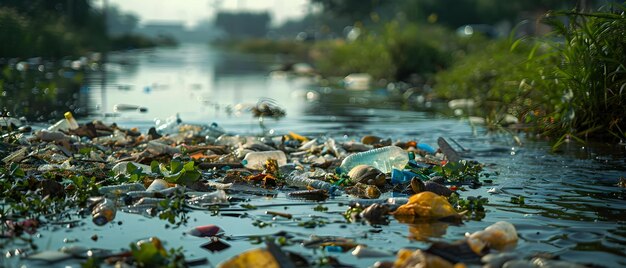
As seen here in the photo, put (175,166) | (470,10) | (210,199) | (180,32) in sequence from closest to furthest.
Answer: (210,199) < (175,166) < (470,10) < (180,32)

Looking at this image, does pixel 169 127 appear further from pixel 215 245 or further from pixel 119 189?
pixel 215 245

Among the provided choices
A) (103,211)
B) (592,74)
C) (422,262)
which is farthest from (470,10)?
(422,262)

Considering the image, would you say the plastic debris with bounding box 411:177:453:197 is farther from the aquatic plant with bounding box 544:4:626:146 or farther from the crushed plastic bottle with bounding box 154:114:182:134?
the crushed plastic bottle with bounding box 154:114:182:134

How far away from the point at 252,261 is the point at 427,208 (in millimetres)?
1449

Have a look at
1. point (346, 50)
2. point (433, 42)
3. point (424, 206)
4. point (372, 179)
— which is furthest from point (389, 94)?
point (424, 206)

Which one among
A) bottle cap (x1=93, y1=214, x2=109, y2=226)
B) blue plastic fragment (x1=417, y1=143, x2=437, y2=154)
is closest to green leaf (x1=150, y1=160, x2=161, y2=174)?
bottle cap (x1=93, y1=214, x2=109, y2=226)

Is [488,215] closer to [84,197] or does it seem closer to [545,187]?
[545,187]

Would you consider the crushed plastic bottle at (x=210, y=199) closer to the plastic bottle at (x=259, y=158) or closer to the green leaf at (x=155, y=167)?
the green leaf at (x=155, y=167)

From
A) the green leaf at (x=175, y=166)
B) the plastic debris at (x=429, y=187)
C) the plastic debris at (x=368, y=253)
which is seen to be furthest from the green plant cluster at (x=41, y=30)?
the plastic debris at (x=368, y=253)

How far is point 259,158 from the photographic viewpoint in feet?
21.3

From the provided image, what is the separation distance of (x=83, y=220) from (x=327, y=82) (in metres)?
16.4

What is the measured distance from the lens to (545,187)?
19.1ft

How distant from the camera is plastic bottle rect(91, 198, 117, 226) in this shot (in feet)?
14.7

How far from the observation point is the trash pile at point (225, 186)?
3.80m
